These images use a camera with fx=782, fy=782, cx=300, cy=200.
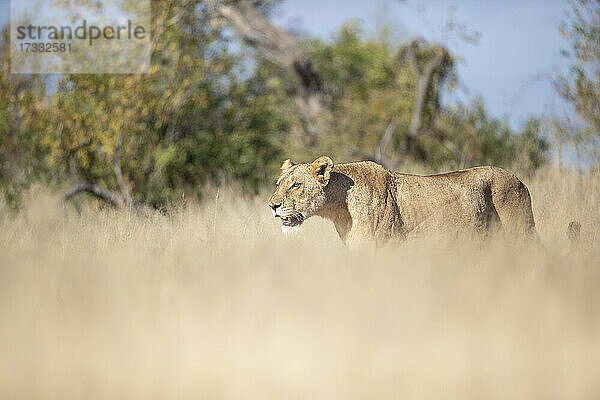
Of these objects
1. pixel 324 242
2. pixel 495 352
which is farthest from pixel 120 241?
pixel 495 352

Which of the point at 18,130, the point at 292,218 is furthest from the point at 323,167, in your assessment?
the point at 18,130

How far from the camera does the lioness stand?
22.2 feet

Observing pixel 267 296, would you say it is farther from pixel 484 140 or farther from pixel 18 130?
pixel 484 140

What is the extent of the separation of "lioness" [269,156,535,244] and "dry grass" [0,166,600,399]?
0.50 metres

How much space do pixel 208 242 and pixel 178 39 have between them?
8911 millimetres

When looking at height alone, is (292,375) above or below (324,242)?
below

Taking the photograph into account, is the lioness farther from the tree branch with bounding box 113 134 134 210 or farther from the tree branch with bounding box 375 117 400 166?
the tree branch with bounding box 375 117 400 166

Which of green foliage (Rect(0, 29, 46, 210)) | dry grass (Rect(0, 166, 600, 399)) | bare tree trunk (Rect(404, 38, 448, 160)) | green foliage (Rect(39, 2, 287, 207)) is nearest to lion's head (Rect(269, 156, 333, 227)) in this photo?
dry grass (Rect(0, 166, 600, 399))

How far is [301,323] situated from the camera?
14.5 ft

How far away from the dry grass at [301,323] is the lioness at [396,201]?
1.62 feet

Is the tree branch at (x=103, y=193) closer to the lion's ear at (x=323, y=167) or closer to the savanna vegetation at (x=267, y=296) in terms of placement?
the savanna vegetation at (x=267, y=296)

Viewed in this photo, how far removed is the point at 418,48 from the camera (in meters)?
19.9

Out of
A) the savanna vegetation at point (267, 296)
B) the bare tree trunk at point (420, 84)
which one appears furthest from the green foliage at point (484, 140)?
the savanna vegetation at point (267, 296)

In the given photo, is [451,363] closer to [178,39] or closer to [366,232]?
[366,232]
